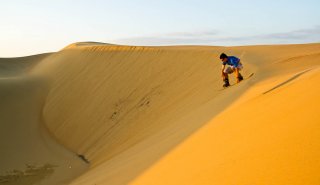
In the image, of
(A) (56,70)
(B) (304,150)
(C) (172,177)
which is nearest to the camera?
(B) (304,150)

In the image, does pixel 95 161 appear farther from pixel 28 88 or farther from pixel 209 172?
pixel 28 88

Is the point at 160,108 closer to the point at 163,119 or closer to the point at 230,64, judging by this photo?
the point at 163,119

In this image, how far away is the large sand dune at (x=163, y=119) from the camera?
12.1 ft

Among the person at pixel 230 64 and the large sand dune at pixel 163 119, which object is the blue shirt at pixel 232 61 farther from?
the large sand dune at pixel 163 119

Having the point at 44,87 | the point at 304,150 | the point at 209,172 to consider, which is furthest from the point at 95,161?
the point at 44,87

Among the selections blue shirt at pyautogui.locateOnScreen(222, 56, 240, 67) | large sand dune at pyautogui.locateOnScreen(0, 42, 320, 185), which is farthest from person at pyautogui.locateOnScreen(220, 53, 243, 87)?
large sand dune at pyautogui.locateOnScreen(0, 42, 320, 185)

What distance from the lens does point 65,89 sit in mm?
18266

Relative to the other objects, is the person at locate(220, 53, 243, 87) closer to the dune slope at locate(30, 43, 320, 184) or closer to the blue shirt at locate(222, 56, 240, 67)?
the blue shirt at locate(222, 56, 240, 67)

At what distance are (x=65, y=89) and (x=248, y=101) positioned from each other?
1312 cm

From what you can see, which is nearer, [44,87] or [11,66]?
[44,87]

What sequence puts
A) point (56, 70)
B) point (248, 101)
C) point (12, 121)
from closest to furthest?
1. point (248, 101)
2. point (12, 121)
3. point (56, 70)

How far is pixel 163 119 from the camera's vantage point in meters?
10.4

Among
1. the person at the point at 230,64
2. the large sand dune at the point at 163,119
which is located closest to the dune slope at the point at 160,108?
the large sand dune at the point at 163,119

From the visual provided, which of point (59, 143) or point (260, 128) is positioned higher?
point (260, 128)
